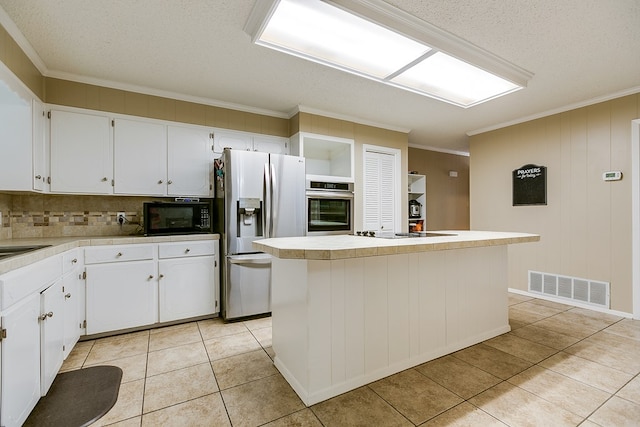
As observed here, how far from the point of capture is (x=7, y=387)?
1263 millimetres

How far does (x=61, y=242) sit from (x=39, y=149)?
95cm

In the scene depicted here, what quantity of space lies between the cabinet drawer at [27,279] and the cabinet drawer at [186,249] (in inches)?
35.0

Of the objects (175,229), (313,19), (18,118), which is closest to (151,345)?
(175,229)

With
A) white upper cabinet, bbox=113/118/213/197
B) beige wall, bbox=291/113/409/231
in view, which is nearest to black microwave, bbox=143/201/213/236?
white upper cabinet, bbox=113/118/213/197

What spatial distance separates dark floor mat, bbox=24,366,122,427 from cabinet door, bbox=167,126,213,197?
5.74 ft

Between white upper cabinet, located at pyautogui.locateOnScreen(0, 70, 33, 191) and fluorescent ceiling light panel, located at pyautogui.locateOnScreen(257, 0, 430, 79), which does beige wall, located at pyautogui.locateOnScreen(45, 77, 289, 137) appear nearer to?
white upper cabinet, located at pyautogui.locateOnScreen(0, 70, 33, 191)

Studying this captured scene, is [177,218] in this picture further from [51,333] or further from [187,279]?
[51,333]

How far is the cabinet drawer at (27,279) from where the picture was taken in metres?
1.26

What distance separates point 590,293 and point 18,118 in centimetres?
598

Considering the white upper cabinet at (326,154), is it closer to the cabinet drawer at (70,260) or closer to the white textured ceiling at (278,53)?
the white textured ceiling at (278,53)

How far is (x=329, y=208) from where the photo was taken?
373 cm

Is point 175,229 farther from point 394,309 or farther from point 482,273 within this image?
point 482,273

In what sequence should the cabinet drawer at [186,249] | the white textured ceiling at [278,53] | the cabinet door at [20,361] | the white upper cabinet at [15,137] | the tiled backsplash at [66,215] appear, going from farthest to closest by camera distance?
1. the cabinet drawer at [186,249]
2. the tiled backsplash at [66,215]
3. the white upper cabinet at [15,137]
4. the white textured ceiling at [278,53]
5. the cabinet door at [20,361]

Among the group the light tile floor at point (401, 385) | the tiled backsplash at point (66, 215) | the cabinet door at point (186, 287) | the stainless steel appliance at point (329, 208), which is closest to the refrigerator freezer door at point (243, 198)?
the cabinet door at point (186, 287)
